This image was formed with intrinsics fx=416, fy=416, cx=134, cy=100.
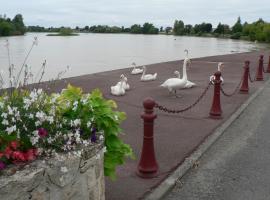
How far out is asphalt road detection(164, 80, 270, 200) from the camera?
17.5 feet

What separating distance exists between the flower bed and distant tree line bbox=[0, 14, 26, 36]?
93.1m

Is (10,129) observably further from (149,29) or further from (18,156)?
(149,29)

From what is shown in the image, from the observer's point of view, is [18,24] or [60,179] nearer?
[60,179]

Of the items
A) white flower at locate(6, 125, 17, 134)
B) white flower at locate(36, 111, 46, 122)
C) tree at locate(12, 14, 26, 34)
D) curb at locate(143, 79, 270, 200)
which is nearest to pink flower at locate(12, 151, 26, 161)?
white flower at locate(6, 125, 17, 134)

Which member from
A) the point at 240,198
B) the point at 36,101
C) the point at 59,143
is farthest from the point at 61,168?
the point at 240,198

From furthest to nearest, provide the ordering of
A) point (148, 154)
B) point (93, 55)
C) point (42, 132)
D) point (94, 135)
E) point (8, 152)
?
point (93, 55) < point (148, 154) < point (94, 135) < point (42, 132) < point (8, 152)

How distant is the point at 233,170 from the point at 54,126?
332 cm

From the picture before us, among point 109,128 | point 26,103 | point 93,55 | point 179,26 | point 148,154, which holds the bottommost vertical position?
point 93,55

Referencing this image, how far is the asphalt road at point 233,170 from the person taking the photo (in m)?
5.34

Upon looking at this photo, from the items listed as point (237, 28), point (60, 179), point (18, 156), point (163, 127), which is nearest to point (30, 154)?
point (18, 156)

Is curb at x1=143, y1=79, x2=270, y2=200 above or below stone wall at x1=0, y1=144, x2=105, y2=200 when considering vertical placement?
below

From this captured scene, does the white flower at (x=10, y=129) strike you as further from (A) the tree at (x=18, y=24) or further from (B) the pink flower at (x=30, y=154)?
(A) the tree at (x=18, y=24)

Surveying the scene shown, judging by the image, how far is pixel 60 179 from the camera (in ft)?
11.8

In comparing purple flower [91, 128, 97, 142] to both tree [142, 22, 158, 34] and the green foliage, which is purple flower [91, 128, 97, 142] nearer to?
the green foliage
